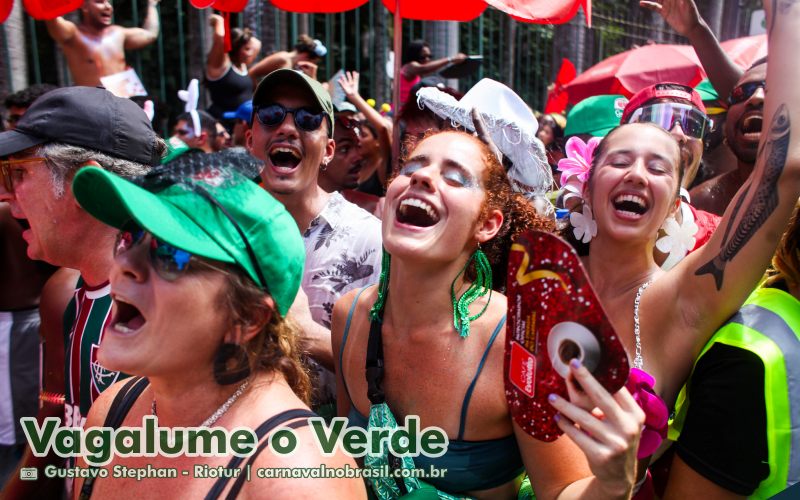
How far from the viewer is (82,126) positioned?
2.45 meters

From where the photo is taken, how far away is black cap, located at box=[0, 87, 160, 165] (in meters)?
2.43

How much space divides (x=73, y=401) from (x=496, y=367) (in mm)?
1478

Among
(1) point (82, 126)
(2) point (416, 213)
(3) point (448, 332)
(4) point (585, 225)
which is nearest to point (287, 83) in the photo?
(1) point (82, 126)

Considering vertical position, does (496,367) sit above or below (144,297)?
below

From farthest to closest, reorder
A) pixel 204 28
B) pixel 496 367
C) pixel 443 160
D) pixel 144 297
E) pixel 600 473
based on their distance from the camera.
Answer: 1. pixel 204 28
2. pixel 443 160
3. pixel 496 367
4. pixel 144 297
5. pixel 600 473

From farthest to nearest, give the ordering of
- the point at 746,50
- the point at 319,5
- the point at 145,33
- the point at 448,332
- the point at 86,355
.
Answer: the point at 145,33 < the point at 746,50 < the point at 319,5 < the point at 86,355 < the point at 448,332

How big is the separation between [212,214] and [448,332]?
899 millimetres

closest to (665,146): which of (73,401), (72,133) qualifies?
(72,133)

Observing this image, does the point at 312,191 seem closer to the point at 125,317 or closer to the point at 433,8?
the point at 125,317

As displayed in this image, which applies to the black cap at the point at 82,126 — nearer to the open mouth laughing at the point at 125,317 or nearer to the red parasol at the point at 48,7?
the open mouth laughing at the point at 125,317

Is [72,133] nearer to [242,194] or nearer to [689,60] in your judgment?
[242,194]

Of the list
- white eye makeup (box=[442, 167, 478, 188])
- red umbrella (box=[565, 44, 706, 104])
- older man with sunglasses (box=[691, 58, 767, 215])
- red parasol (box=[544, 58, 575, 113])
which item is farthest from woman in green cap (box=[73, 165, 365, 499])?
red parasol (box=[544, 58, 575, 113])

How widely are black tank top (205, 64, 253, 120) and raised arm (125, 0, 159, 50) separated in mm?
748

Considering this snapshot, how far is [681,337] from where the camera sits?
2.13m
